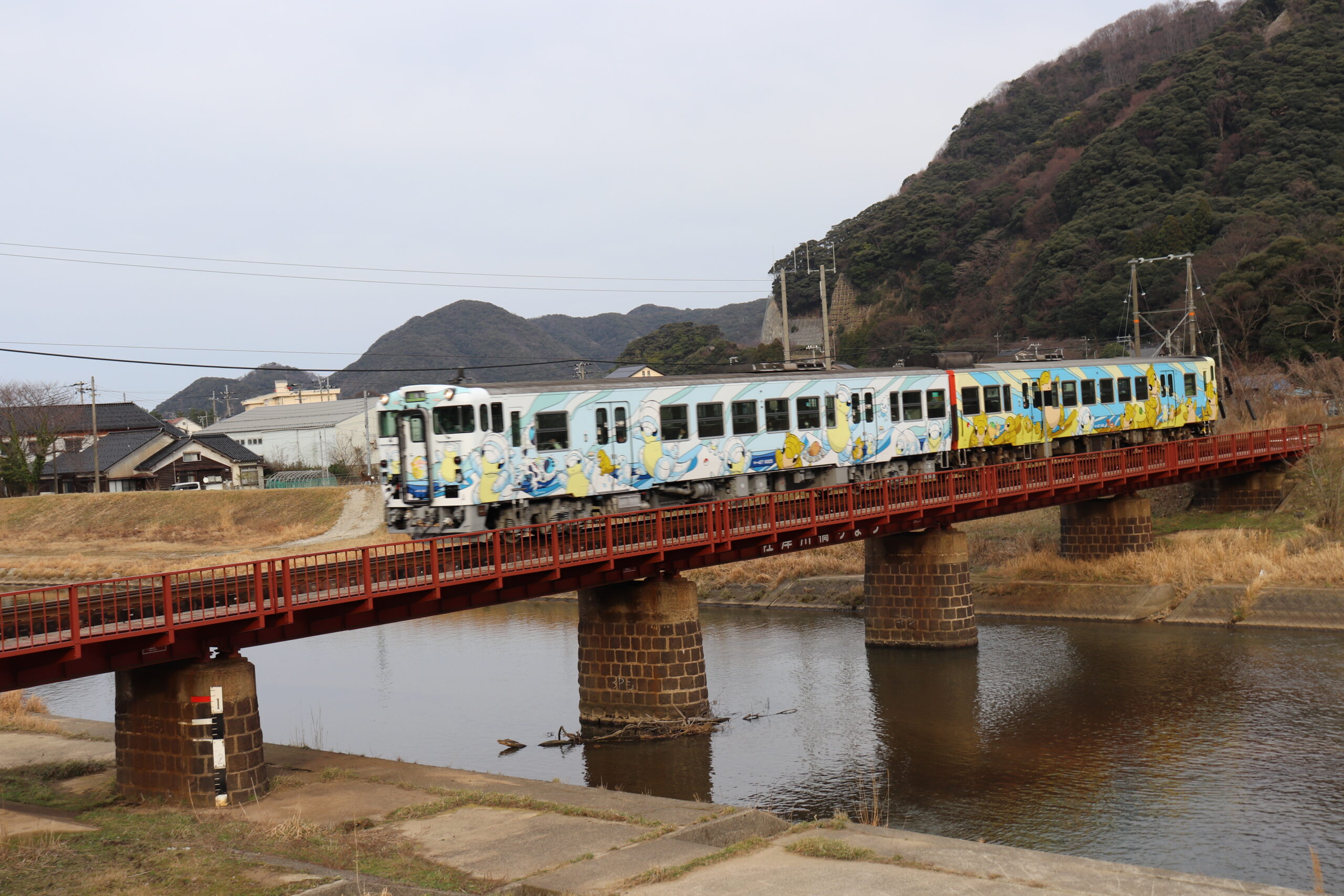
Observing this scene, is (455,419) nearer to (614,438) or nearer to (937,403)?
(614,438)

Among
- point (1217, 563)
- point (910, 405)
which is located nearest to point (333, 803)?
point (910, 405)

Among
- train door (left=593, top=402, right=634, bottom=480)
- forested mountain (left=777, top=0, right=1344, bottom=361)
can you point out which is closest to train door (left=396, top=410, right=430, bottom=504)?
train door (left=593, top=402, right=634, bottom=480)

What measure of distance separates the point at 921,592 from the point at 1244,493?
16648 mm

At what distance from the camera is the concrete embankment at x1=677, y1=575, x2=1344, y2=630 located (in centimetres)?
3234

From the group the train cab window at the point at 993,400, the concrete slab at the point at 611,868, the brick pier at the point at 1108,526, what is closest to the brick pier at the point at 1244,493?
the brick pier at the point at 1108,526

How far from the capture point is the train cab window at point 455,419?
885 inches

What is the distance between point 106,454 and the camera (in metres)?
79.8

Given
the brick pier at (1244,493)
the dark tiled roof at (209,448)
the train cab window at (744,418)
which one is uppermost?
the train cab window at (744,418)

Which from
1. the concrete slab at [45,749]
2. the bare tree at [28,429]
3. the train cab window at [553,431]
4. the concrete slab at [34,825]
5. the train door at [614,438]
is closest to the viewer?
the concrete slab at [34,825]

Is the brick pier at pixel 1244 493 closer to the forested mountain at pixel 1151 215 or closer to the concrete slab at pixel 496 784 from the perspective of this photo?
the forested mountain at pixel 1151 215

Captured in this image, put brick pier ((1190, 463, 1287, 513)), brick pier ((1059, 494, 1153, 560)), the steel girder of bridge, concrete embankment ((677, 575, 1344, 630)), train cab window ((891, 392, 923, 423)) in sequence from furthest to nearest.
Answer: brick pier ((1190, 463, 1287, 513)), brick pier ((1059, 494, 1153, 560)), concrete embankment ((677, 575, 1344, 630)), train cab window ((891, 392, 923, 423)), the steel girder of bridge

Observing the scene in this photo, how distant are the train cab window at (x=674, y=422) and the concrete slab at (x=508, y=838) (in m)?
11.3

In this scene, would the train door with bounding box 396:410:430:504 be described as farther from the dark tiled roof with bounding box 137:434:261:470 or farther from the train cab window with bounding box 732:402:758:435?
the dark tiled roof with bounding box 137:434:261:470

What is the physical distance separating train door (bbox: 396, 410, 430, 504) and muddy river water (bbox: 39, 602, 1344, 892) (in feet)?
16.9
